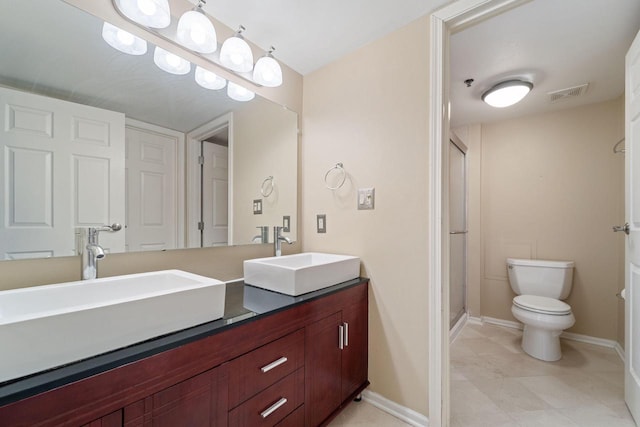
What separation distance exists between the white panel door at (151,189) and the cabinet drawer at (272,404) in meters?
0.76

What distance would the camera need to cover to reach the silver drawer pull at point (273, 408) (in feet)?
3.31

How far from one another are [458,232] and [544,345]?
1091 mm

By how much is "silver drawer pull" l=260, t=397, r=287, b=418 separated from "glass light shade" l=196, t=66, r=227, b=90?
1.53 meters

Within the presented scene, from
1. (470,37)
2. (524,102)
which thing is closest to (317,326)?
(470,37)

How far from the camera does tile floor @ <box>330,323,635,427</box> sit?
4.84 ft

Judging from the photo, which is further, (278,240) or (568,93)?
(568,93)

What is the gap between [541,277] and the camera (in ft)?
8.00

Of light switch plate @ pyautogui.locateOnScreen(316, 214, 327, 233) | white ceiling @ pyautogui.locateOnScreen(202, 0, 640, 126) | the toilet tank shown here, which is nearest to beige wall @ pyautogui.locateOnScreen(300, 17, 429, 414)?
light switch plate @ pyautogui.locateOnScreen(316, 214, 327, 233)

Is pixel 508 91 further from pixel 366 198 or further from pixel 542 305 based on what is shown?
pixel 542 305

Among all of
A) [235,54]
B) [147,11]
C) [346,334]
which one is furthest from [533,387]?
[147,11]

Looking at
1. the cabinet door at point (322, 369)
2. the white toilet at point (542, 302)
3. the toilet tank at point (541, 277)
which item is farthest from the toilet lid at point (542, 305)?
the cabinet door at point (322, 369)

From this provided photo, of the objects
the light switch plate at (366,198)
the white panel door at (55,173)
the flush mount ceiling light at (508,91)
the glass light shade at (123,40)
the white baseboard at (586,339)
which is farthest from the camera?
the white baseboard at (586,339)

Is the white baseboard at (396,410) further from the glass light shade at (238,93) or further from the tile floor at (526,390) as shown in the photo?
the glass light shade at (238,93)

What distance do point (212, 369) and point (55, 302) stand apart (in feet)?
1.86
